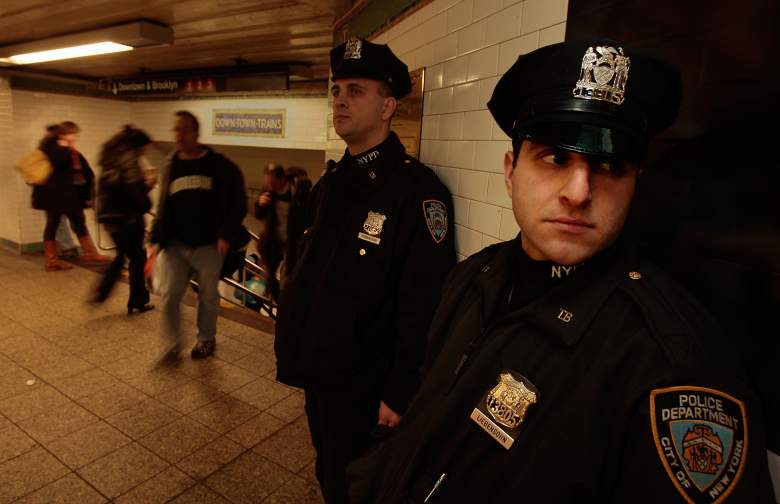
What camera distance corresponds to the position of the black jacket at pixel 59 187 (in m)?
5.88

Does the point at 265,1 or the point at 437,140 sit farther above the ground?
the point at 265,1

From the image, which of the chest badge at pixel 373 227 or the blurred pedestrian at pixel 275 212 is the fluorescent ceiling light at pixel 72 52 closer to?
the blurred pedestrian at pixel 275 212

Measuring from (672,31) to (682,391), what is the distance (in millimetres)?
928

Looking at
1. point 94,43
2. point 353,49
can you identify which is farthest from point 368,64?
point 94,43

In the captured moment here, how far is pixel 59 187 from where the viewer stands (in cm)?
602

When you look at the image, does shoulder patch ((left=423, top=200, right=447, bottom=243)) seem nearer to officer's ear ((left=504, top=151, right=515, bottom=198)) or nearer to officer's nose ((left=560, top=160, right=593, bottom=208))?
officer's ear ((left=504, top=151, right=515, bottom=198))

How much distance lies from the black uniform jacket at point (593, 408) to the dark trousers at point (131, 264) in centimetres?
420

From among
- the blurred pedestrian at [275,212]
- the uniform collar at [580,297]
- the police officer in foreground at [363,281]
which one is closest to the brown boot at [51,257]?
the blurred pedestrian at [275,212]

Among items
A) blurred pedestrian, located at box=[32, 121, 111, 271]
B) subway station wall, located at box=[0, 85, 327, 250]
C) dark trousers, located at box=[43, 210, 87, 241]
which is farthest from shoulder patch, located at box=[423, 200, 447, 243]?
dark trousers, located at box=[43, 210, 87, 241]

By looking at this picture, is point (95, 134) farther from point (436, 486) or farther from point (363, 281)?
point (436, 486)

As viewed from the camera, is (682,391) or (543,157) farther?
(543,157)

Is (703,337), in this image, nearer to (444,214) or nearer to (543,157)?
(543,157)

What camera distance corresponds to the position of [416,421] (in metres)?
1.04

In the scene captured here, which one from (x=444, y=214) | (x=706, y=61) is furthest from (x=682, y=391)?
(x=444, y=214)
